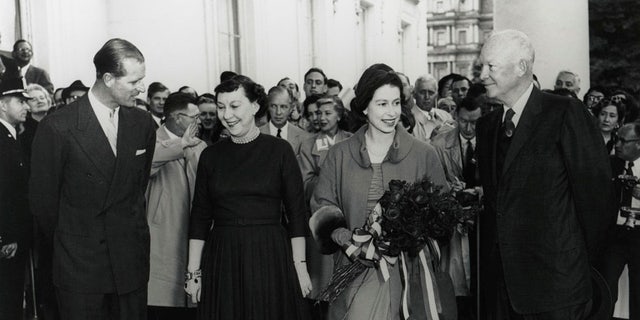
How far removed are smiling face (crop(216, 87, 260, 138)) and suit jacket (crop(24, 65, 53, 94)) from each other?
12.7 ft

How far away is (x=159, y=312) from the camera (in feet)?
18.2

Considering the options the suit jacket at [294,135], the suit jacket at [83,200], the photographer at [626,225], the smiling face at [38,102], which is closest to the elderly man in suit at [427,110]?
the suit jacket at [294,135]

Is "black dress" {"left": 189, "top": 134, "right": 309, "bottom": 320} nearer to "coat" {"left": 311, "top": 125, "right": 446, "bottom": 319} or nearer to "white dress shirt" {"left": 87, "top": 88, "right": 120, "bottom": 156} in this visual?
"coat" {"left": 311, "top": 125, "right": 446, "bottom": 319}

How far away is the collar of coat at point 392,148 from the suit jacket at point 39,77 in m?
4.48

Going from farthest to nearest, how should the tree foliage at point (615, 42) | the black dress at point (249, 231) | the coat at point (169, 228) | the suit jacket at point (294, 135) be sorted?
the tree foliage at point (615, 42), the suit jacket at point (294, 135), the coat at point (169, 228), the black dress at point (249, 231)

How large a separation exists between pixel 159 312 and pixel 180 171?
0.98 m

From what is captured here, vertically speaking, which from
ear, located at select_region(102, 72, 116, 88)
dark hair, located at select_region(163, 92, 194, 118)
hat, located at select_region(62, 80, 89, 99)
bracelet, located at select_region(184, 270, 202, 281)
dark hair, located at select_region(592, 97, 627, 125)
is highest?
hat, located at select_region(62, 80, 89, 99)

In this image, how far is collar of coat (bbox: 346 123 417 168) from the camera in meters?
4.09

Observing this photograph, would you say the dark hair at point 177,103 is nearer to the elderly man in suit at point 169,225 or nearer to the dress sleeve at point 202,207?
the elderly man in suit at point 169,225

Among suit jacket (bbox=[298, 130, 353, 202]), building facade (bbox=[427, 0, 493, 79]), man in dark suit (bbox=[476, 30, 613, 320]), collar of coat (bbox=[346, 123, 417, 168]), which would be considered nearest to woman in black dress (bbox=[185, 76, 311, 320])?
collar of coat (bbox=[346, 123, 417, 168])

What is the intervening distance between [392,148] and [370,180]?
7.8 inches

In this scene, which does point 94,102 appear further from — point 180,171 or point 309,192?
point 309,192

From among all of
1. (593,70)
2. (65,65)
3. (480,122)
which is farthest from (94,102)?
(593,70)

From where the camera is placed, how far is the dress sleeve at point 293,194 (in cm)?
435
